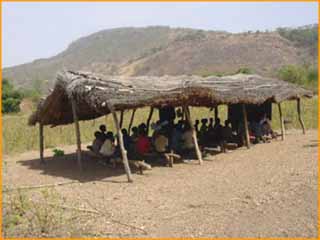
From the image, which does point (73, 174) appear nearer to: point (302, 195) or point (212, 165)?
point (212, 165)

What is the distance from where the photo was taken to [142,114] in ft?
78.2

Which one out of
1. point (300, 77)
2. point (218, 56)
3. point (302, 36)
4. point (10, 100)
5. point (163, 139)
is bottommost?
point (300, 77)

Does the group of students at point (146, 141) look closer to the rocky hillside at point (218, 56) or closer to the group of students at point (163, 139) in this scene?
the group of students at point (163, 139)

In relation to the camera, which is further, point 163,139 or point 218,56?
point 218,56

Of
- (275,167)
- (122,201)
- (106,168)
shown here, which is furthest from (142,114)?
(122,201)

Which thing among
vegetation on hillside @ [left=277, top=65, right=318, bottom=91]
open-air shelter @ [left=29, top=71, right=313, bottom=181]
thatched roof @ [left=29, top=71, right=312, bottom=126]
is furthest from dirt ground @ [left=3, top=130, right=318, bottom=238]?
vegetation on hillside @ [left=277, top=65, right=318, bottom=91]

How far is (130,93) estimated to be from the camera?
10117 millimetres

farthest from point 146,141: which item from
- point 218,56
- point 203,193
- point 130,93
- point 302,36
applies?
point 302,36

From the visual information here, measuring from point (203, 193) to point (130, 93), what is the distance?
2861mm

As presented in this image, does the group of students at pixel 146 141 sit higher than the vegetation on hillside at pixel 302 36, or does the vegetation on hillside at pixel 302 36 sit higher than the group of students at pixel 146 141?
the vegetation on hillside at pixel 302 36

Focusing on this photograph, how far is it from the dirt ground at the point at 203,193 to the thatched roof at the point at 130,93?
1397 millimetres

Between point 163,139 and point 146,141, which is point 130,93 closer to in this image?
point 146,141

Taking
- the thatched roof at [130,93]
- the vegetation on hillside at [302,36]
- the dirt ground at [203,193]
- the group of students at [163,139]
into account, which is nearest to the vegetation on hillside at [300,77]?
the vegetation on hillside at [302,36]

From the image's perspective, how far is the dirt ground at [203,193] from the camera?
256 inches
